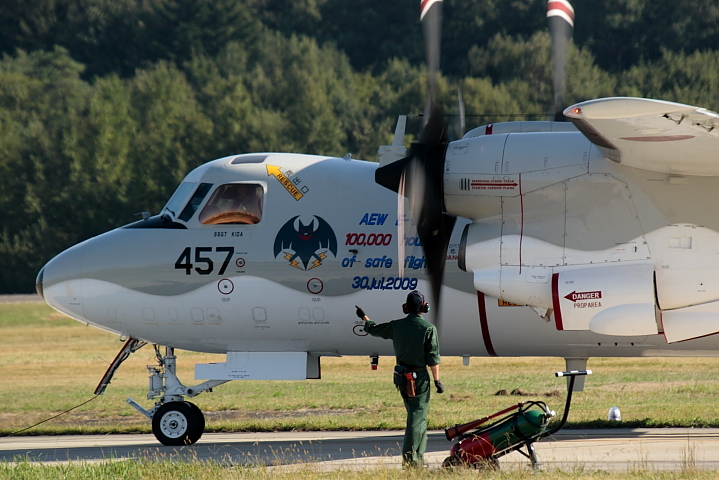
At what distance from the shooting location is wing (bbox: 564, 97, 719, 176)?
11.0m

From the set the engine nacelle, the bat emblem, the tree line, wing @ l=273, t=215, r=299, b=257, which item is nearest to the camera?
the engine nacelle

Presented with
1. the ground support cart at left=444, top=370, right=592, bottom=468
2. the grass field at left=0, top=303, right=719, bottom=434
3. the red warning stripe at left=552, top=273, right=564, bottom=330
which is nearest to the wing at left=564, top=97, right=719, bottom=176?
the red warning stripe at left=552, top=273, right=564, bottom=330

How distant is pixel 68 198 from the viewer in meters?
59.6

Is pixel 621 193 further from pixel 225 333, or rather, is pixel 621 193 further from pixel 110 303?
pixel 110 303

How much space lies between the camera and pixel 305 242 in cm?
1528

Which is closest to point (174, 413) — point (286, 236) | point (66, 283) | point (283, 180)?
point (66, 283)

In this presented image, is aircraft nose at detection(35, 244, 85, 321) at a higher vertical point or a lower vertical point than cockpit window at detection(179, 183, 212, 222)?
lower

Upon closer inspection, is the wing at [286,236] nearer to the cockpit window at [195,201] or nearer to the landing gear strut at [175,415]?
the cockpit window at [195,201]

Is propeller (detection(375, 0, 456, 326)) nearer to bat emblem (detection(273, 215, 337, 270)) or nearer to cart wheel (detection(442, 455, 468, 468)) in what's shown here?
bat emblem (detection(273, 215, 337, 270))

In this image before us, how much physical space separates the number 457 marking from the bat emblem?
0.73 meters

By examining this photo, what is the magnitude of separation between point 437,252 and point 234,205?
3402mm

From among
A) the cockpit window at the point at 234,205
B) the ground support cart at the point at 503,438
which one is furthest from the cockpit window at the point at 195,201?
the ground support cart at the point at 503,438

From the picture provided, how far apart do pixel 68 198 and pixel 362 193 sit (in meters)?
47.2

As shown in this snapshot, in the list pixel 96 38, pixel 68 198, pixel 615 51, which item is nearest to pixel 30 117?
pixel 68 198
